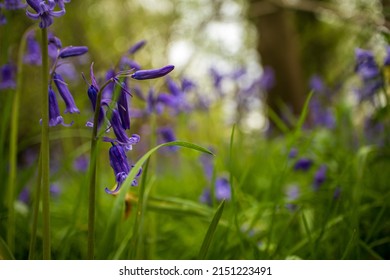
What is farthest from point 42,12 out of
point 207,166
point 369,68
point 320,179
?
point 207,166

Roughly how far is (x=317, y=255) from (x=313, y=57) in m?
11.7

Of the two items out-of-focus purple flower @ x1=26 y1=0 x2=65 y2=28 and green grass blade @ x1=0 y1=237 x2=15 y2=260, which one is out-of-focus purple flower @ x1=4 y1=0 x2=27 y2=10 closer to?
out-of-focus purple flower @ x1=26 y1=0 x2=65 y2=28

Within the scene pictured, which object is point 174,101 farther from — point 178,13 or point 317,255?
point 178,13

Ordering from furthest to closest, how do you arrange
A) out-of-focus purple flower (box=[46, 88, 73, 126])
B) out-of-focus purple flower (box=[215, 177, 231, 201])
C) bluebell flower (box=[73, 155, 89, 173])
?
bluebell flower (box=[73, 155, 89, 173]) < out-of-focus purple flower (box=[215, 177, 231, 201]) < out-of-focus purple flower (box=[46, 88, 73, 126])

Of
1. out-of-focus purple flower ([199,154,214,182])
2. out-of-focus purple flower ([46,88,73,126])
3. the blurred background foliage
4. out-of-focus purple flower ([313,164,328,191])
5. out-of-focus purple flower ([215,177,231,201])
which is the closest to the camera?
out-of-focus purple flower ([46,88,73,126])

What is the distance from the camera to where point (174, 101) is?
2070 mm

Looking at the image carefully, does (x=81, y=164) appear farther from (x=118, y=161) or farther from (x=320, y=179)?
(x=118, y=161)

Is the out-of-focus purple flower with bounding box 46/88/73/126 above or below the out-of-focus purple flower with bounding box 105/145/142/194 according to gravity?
above

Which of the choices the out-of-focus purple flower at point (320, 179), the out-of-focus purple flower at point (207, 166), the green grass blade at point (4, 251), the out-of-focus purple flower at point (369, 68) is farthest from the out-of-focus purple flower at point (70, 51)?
the out-of-focus purple flower at point (207, 166)

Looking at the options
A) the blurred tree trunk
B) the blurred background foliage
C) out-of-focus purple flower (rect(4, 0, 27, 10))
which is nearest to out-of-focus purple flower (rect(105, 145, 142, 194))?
the blurred background foliage

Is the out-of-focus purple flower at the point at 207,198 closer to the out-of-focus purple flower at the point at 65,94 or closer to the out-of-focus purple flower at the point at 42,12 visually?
the out-of-focus purple flower at the point at 65,94
